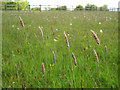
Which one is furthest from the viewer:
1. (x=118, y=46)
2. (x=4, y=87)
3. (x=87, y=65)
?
(x=118, y=46)

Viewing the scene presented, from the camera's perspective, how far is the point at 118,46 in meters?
3.18

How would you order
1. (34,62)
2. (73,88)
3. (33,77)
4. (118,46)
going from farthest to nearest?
(118,46) → (34,62) → (33,77) → (73,88)

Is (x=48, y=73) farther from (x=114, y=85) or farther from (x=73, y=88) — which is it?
(x=114, y=85)

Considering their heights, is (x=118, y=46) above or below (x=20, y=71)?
above

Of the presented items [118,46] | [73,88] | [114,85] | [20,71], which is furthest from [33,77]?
[118,46]

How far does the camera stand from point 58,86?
5.50ft

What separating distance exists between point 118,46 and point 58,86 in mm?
2056

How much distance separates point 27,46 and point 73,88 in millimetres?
2089

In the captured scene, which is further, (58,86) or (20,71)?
(20,71)

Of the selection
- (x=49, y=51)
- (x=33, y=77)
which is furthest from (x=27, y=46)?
(x=33, y=77)

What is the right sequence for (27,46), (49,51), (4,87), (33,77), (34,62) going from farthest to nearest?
(27,46) → (49,51) → (34,62) → (33,77) → (4,87)

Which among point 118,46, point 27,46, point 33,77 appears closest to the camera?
point 33,77

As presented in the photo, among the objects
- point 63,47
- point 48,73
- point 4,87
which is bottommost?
point 4,87

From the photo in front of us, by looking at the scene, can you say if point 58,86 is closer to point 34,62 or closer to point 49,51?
point 34,62
